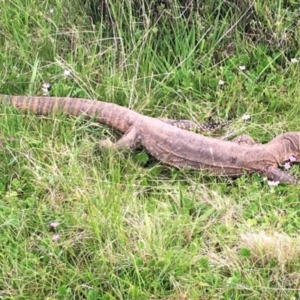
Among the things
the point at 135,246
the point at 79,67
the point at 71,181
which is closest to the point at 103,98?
the point at 79,67

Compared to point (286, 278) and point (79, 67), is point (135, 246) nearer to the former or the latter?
point (286, 278)

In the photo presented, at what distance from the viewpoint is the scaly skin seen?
14.5 ft

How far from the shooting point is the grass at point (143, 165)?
351cm

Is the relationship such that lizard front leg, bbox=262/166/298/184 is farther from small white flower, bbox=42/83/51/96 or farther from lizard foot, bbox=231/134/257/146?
small white flower, bbox=42/83/51/96

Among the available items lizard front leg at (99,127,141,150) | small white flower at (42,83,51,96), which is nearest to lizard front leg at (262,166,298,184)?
lizard front leg at (99,127,141,150)

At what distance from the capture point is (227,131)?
15.3ft

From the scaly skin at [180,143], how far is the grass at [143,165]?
0.09m

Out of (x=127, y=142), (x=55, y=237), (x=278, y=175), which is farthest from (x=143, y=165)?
(x=55, y=237)

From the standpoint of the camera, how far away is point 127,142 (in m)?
4.50

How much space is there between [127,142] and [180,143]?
1.12 feet


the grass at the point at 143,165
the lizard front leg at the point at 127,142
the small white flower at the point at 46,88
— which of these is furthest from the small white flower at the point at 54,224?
the small white flower at the point at 46,88

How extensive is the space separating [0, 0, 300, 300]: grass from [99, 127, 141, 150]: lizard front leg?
0.24 feet

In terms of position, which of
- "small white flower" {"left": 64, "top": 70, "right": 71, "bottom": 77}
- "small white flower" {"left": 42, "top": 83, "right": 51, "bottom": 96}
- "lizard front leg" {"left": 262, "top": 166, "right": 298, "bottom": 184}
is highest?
"small white flower" {"left": 64, "top": 70, "right": 71, "bottom": 77}

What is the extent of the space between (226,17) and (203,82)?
57 centimetres
